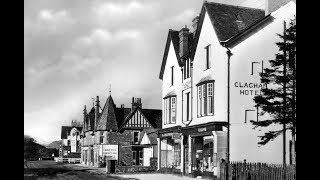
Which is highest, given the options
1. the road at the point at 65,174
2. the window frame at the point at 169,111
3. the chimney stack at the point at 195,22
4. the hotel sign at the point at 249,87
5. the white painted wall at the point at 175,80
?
the chimney stack at the point at 195,22

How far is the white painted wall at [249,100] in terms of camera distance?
2447 cm

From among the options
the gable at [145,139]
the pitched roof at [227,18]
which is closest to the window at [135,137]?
the gable at [145,139]

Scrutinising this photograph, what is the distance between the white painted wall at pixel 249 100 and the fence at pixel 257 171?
8.13ft

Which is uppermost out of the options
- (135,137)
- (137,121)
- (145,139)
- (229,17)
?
(229,17)

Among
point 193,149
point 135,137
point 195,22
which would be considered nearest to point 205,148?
point 193,149

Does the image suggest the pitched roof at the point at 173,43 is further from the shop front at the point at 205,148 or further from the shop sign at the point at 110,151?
the shop sign at the point at 110,151

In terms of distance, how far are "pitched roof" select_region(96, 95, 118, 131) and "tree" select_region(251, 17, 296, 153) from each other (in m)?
34.3

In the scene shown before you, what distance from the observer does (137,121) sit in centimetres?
5481

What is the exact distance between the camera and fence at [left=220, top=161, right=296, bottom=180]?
734 inches

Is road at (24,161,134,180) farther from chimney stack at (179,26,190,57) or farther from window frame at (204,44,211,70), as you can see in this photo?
chimney stack at (179,26,190,57)

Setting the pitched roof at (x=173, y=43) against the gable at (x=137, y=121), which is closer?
the pitched roof at (x=173, y=43)

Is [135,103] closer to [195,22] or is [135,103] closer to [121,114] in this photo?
[121,114]

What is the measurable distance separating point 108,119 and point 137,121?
4.54 meters
